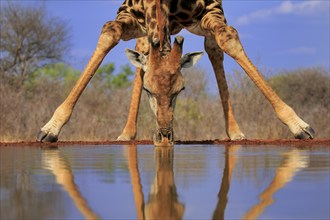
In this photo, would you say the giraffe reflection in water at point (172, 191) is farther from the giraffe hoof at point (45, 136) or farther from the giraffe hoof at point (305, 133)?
the giraffe hoof at point (45, 136)

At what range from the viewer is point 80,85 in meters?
9.14

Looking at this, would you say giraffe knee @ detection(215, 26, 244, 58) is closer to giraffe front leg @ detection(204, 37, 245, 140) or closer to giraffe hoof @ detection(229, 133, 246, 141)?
giraffe front leg @ detection(204, 37, 245, 140)

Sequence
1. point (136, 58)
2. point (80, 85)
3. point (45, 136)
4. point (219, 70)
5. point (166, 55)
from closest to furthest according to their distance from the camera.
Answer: point (166, 55) → point (136, 58) → point (45, 136) → point (80, 85) → point (219, 70)

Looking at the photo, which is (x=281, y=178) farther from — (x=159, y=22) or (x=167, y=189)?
(x=159, y=22)

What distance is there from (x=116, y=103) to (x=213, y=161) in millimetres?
17698

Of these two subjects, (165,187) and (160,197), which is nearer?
(160,197)

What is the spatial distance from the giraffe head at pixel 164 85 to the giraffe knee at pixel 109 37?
1.61 metres

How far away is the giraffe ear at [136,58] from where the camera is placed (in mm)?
8172

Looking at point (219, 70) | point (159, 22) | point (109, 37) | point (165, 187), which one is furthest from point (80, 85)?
point (165, 187)

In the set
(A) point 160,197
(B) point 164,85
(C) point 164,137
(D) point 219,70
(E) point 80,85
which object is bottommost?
(A) point 160,197

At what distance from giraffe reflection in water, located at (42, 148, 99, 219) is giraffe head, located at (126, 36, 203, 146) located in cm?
168

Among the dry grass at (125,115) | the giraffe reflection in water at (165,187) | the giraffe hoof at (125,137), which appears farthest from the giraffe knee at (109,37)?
the dry grass at (125,115)

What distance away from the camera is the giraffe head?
7453 mm

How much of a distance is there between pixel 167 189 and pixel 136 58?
4971mm
